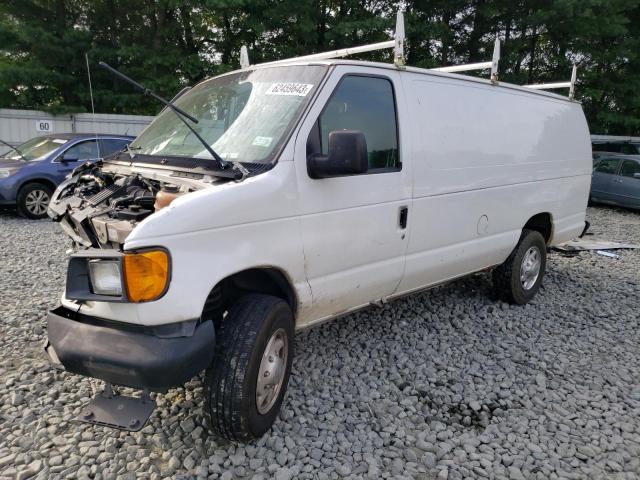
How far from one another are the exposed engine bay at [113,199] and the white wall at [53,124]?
12291mm

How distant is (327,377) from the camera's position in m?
3.78

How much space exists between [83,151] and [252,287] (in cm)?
850

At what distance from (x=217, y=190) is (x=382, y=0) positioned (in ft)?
57.4

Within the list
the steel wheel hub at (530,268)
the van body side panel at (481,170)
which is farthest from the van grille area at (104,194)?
the steel wheel hub at (530,268)

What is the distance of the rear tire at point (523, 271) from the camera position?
17.2 ft

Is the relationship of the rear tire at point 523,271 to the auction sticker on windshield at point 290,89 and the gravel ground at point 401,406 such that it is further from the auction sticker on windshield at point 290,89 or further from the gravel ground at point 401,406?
the auction sticker on windshield at point 290,89

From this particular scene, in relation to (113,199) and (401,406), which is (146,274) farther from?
(401,406)

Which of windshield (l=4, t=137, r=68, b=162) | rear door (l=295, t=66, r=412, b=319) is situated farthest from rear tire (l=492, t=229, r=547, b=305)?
windshield (l=4, t=137, r=68, b=162)

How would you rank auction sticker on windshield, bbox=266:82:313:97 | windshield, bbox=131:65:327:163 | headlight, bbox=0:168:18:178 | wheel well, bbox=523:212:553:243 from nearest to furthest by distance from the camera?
windshield, bbox=131:65:327:163 < auction sticker on windshield, bbox=266:82:313:97 < wheel well, bbox=523:212:553:243 < headlight, bbox=0:168:18:178

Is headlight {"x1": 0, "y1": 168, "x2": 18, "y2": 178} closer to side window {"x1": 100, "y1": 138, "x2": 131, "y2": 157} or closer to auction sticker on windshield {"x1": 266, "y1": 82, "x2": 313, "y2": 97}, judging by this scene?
side window {"x1": 100, "y1": 138, "x2": 131, "y2": 157}

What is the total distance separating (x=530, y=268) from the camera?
5570mm

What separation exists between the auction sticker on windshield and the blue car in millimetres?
6517

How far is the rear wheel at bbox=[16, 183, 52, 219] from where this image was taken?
9383mm

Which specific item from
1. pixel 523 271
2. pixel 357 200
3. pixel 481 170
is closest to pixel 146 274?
pixel 357 200
